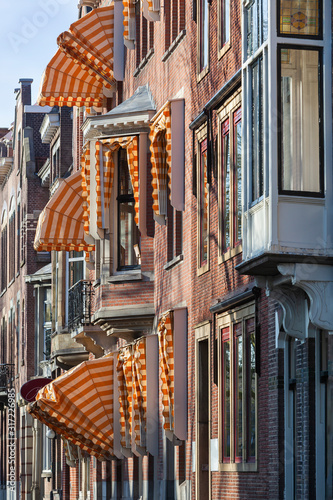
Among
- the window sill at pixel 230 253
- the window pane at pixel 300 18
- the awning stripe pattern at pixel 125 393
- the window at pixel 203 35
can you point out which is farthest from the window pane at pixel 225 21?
the awning stripe pattern at pixel 125 393

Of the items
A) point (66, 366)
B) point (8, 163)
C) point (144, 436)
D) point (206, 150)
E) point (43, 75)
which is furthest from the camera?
point (8, 163)

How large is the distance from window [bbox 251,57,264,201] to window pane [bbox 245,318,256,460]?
3.12m

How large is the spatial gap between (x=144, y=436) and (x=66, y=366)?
1207 centimetres

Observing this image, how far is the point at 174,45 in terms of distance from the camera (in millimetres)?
25891

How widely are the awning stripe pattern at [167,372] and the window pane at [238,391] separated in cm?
375

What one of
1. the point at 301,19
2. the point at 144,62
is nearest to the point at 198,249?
the point at 144,62

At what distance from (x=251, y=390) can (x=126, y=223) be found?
9.48 metres

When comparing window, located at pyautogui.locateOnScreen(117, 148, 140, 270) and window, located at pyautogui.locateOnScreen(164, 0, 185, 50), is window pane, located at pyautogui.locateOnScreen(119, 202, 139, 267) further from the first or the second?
window, located at pyautogui.locateOnScreen(164, 0, 185, 50)

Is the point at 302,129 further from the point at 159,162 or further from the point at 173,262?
the point at 159,162

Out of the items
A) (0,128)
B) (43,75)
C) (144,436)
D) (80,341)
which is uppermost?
(0,128)

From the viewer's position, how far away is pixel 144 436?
26875 mm

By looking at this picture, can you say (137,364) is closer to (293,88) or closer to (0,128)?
(293,88)

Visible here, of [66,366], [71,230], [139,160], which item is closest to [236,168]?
[139,160]

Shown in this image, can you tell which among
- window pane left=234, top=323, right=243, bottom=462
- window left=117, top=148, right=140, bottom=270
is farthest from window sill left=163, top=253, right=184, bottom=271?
window pane left=234, top=323, right=243, bottom=462
